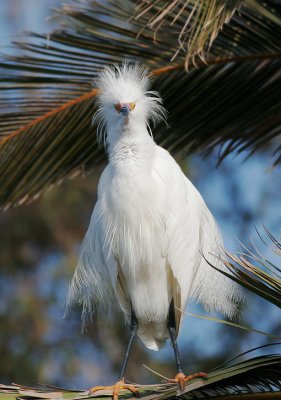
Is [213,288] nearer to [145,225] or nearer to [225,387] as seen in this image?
[145,225]

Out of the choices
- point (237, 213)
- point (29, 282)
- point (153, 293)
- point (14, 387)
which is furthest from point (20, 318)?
point (14, 387)

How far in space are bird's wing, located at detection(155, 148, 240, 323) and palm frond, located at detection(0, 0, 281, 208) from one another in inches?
11.8

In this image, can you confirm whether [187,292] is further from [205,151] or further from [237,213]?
[237,213]

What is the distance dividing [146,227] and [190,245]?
0.84 ft

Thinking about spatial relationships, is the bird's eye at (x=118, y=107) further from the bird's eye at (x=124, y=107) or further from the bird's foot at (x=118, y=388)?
the bird's foot at (x=118, y=388)

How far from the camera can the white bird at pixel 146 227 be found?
4.04m

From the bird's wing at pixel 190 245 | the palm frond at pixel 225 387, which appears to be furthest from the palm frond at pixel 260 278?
the bird's wing at pixel 190 245

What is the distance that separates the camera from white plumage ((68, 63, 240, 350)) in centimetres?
404

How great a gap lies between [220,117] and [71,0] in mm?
985

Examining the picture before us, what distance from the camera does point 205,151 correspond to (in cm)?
429

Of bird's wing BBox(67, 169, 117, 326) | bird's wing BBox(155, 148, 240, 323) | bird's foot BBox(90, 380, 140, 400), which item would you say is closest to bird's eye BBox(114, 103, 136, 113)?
bird's wing BBox(155, 148, 240, 323)

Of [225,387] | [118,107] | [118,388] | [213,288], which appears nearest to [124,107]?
[118,107]

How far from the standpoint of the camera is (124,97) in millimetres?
4141

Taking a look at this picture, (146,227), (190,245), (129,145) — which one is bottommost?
(190,245)
